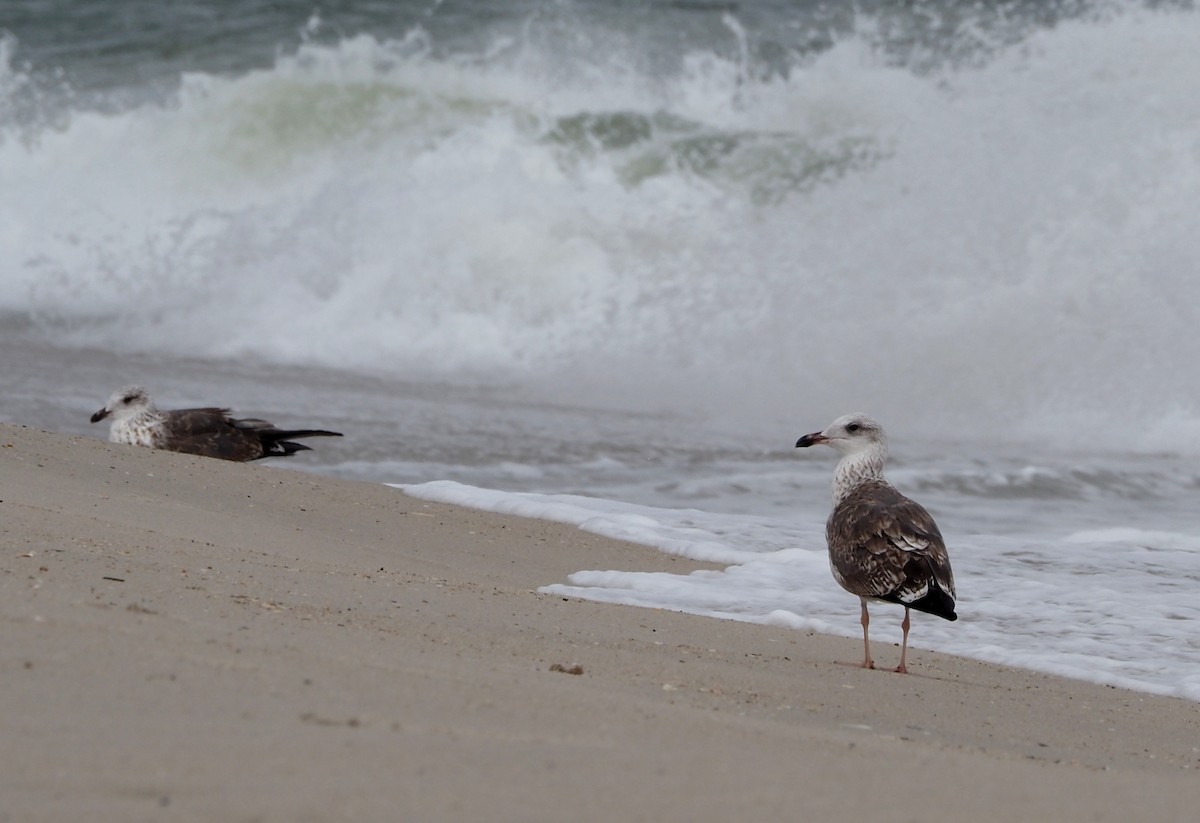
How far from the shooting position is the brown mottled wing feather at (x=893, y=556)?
16.0 ft

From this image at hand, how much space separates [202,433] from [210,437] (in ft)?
0.14

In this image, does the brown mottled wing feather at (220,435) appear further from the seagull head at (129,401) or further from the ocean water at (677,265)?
the ocean water at (677,265)

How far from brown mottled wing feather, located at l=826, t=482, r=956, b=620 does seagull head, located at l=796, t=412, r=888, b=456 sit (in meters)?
0.76

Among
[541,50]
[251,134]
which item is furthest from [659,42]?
[251,134]

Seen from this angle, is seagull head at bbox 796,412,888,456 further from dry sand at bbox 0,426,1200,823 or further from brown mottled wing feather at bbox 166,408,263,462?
brown mottled wing feather at bbox 166,408,263,462

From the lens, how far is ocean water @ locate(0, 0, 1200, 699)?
26.9 feet

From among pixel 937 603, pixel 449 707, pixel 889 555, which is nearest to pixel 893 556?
pixel 889 555

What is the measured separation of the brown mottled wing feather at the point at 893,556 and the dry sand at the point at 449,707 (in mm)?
253

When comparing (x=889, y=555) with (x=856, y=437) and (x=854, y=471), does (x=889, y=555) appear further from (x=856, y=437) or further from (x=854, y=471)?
(x=856, y=437)

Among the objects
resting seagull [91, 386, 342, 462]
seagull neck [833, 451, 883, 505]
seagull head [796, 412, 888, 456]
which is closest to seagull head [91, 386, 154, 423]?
resting seagull [91, 386, 342, 462]

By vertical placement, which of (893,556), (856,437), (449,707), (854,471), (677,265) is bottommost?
(449,707)

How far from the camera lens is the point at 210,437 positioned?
7805 mm

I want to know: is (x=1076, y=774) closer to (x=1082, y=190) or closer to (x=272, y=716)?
(x=272, y=716)

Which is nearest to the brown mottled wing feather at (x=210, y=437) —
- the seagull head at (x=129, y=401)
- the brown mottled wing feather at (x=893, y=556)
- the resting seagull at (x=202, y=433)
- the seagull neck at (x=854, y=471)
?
the resting seagull at (x=202, y=433)
